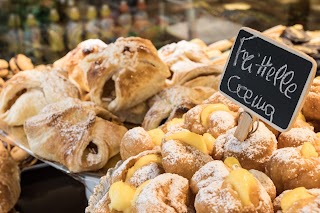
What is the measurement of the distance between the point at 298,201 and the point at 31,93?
134 cm

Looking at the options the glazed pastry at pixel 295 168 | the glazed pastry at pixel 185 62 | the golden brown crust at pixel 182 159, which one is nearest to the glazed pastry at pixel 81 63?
the glazed pastry at pixel 185 62

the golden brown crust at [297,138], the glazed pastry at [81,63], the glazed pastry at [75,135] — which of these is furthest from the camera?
the glazed pastry at [81,63]

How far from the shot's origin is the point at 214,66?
6.52ft

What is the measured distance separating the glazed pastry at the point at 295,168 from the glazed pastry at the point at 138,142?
36 centimetres

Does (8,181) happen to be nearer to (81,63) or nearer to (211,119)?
(81,63)

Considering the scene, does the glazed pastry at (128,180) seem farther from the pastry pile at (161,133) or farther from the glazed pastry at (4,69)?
the glazed pastry at (4,69)

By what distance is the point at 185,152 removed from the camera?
1.09 m

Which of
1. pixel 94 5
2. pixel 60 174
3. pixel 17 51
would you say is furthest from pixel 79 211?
pixel 94 5

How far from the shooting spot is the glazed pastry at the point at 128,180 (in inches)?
41.2

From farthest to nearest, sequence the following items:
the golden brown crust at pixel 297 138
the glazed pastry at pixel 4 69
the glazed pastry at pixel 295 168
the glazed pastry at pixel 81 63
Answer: the glazed pastry at pixel 4 69, the glazed pastry at pixel 81 63, the golden brown crust at pixel 297 138, the glazed pastry at pixel 295 168

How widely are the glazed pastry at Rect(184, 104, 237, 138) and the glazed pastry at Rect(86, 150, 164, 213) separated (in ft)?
0.46

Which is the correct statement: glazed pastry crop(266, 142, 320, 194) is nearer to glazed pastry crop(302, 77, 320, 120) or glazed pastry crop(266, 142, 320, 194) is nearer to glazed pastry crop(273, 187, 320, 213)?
glazed pastry crop(273, 187, 320, 213)

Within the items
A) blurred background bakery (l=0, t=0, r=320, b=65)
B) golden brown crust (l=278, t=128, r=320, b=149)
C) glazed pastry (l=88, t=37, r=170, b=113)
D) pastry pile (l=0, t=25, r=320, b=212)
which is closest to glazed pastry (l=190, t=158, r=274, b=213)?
pastry pile (l=0, t=25, r=320, b=212)

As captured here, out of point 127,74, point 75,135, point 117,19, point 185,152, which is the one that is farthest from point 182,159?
point 117,19
